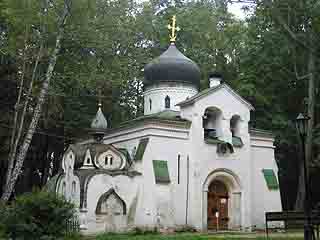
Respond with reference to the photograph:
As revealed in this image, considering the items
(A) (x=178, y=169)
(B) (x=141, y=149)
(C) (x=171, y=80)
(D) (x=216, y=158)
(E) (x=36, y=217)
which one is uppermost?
(C) (x=171, y=80)

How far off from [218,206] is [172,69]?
7372 mm

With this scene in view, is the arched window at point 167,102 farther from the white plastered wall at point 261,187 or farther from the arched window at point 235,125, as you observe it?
the white plastered wall at point 261,187

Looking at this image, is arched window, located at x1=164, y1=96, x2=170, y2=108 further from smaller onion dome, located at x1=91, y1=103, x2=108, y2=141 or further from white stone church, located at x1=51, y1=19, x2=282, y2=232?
smaller onion dome, located at x1=91, y1=103, x2=108, y2=141

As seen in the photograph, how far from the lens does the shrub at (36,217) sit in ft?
53.1

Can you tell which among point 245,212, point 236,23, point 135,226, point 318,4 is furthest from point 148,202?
point 236,23

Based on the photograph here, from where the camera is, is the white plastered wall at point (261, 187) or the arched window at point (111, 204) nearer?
the arched window at point (111, 204)

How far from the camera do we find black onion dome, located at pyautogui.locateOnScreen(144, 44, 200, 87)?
91.4 ft

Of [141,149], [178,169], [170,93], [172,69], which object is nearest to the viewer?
[141,149]

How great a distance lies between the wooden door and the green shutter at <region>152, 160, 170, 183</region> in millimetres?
2722

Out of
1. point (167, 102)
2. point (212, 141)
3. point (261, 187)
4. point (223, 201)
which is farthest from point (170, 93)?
point (261, 187)

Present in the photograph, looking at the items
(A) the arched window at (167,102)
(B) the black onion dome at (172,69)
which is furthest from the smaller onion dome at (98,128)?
(B) the black onion dome at (172,69)

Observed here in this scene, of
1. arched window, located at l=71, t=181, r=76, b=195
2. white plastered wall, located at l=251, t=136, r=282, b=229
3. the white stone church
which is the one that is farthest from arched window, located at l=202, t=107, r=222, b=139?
arched window, located at l=71, t=181, r=76, b=195

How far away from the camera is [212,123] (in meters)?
26.4

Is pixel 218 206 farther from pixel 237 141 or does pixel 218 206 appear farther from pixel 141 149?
pixel 141 149
